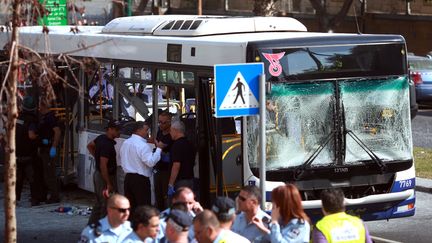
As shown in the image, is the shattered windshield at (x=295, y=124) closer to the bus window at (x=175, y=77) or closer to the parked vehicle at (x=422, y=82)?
the bus window at (x=175, y=77)

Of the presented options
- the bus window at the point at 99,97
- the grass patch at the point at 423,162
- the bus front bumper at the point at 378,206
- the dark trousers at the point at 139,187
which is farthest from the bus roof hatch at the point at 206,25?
the grass patch at the point at 423,162

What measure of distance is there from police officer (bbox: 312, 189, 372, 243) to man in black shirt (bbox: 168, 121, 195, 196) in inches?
189

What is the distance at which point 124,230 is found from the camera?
861 centimetres

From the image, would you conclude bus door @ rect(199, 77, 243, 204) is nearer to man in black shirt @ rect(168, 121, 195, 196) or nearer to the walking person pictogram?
man in black shirt @ rect(168, 121, 195, 196)

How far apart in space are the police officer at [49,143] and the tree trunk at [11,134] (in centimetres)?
691

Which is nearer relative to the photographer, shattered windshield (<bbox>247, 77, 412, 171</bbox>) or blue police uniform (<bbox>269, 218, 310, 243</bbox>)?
blue police uniform (<bbox>269, 218, 310, 243</bbox>)

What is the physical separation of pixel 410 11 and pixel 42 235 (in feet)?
122

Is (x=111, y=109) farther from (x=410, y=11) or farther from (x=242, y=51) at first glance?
(x=410, y=11)

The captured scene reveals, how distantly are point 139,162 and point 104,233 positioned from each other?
17.2ft

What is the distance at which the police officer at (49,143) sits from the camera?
16328 millimetres

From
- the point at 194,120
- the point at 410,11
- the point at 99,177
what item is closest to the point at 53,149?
the point at 99,177

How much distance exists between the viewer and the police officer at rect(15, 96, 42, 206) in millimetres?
16266

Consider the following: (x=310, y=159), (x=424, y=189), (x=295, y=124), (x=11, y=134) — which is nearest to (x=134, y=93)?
(x=295, y=124)

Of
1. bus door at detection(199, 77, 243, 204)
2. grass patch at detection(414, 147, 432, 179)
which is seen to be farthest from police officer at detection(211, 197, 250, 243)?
grass patch at detection(414, 147, 432, 179)
